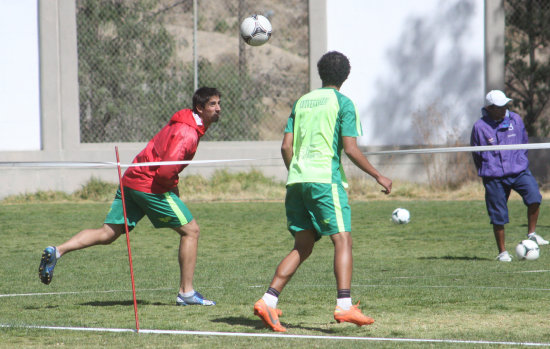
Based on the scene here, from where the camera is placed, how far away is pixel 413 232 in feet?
42.4

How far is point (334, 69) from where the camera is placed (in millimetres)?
6059

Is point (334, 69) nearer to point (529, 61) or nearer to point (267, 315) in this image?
point (267, 315)

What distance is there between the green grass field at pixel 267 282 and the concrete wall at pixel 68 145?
15.0 feet

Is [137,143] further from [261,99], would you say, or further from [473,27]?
[473,27]

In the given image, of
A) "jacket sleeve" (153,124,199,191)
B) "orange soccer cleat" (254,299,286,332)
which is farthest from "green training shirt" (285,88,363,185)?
"jacket sleeve" (153,124,199,191)

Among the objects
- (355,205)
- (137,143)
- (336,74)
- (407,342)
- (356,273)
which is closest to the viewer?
(407,342)

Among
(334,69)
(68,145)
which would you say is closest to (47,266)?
(334,69)

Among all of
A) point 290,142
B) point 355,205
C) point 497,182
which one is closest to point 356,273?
point 497,182

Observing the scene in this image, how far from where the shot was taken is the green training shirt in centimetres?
592

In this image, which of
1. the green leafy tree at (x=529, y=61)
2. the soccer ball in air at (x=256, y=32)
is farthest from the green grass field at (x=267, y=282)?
the green leafy tree at (x=529, y=61)

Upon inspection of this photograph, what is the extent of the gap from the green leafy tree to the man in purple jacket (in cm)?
1267

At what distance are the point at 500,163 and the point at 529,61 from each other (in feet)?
43.5

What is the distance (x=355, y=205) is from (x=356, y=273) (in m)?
8.15

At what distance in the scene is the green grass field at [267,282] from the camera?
228 inches
